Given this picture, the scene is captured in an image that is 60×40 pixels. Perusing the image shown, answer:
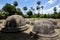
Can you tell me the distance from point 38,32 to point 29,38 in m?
1.00

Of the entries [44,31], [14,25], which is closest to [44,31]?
[44,31]

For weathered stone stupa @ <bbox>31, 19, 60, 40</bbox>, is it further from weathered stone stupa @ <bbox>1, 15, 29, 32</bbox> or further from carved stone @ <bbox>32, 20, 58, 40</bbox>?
weathered stone stupa @ <bbox>1, 15, 29, 32</bbox>

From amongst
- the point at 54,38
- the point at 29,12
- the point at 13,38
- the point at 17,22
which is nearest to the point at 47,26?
the point at 54,38

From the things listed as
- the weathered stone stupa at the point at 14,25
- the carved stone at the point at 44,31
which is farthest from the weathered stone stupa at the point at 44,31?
the weathered stone stupa at the point at 14,25

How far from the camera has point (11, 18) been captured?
48.5ft

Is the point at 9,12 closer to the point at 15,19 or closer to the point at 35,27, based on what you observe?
the point at 15,19

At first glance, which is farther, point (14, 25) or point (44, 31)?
point (14, 25)

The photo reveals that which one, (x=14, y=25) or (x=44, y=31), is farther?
(x=14, y=25)

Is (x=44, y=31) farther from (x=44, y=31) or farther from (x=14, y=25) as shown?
(x=14, y=25)

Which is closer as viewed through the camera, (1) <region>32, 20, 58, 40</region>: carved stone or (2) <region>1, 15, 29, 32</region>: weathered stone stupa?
(1) <region>32, 20, 58, 40</region>: carved stone

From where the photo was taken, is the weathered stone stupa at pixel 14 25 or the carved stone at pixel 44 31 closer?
the carved stone at pixel 44 31

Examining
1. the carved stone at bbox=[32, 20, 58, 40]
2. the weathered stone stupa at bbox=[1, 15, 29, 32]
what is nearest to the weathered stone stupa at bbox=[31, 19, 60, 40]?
the carved stone at bbox=[32, 20, 58, 40]

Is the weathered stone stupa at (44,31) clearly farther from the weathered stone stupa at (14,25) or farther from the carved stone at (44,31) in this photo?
the weathered stone stupa at (14,25)

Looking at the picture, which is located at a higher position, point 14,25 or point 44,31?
point 14,25
